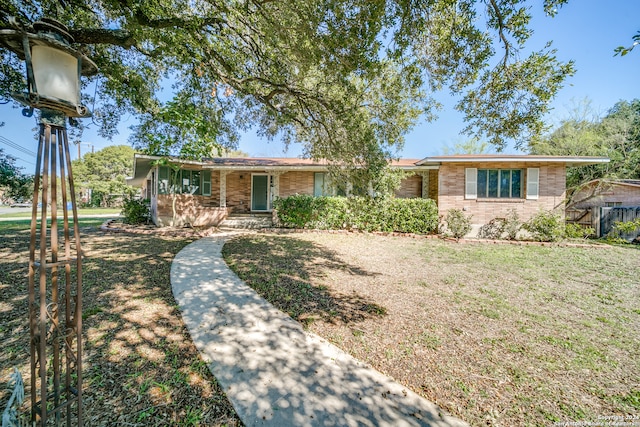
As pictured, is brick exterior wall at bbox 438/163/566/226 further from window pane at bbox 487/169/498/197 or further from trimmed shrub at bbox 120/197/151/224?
trimmed shrub at bbox 120/197/151/224

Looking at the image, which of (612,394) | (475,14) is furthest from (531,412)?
(475,14)

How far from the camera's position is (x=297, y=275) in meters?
5.65

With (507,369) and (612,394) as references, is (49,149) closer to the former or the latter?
(507,369)

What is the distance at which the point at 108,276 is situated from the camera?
16.5 ft

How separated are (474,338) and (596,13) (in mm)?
7087

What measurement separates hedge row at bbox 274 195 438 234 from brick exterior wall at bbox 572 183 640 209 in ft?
36.9

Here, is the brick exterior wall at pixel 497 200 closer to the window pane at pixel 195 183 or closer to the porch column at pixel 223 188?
the porch column at pixel 223 188

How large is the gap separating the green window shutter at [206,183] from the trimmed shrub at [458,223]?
39.2 ft

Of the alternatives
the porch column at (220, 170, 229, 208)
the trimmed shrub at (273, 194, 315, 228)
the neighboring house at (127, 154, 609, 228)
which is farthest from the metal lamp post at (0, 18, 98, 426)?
the porch column at (220, 170, 229, 208)

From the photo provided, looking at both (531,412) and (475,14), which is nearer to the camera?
(531,412)

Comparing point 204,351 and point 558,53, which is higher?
point 558,53

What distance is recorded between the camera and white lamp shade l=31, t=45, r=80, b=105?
1.64m

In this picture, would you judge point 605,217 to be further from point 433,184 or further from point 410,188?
point 410,188

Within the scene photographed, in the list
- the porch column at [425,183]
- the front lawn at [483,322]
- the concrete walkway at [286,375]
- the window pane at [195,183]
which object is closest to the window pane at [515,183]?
the porch column at [425,183]
